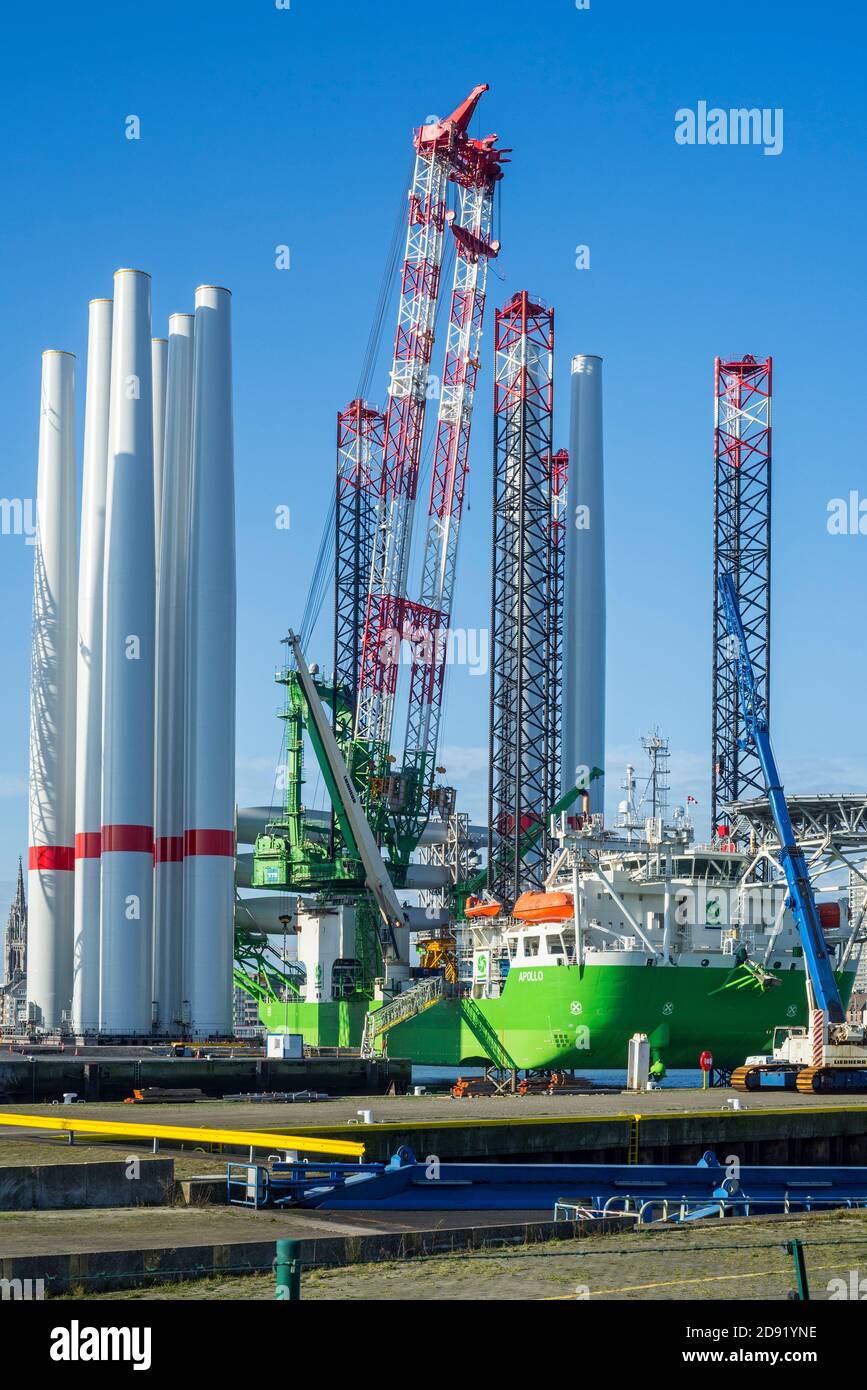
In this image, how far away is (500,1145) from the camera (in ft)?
82.2

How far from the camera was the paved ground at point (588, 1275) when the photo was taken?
13.5 metres

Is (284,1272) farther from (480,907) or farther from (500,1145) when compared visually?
(480,907)

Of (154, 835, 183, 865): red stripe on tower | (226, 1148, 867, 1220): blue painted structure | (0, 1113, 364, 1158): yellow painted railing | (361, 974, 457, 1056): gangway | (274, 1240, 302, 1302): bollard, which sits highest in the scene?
(154, 835, 183, 865): red stripe on tower

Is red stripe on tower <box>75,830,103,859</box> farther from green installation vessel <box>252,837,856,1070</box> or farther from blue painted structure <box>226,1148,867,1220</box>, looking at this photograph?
blue painted structure <box>226,1148,867,1220</box>

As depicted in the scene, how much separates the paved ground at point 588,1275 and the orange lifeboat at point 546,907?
44.3m

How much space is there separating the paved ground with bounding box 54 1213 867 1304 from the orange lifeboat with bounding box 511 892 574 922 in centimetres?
4425

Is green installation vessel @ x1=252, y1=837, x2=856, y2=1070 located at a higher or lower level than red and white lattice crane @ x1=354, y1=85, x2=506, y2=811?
lower

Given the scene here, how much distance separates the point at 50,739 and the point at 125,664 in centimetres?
943

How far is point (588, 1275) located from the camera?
1475 cm

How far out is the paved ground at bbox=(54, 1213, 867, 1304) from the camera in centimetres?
1354

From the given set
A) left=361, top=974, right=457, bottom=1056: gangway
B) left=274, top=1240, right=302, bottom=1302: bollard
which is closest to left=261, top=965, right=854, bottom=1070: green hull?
left=361, top=974, right=457, bottom=1056: gangway

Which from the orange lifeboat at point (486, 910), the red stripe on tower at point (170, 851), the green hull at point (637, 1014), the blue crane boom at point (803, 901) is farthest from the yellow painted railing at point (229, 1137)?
the orange lifeboat at point (486, 910)

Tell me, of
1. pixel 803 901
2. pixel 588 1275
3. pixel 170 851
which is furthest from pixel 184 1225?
pixel 170 851
